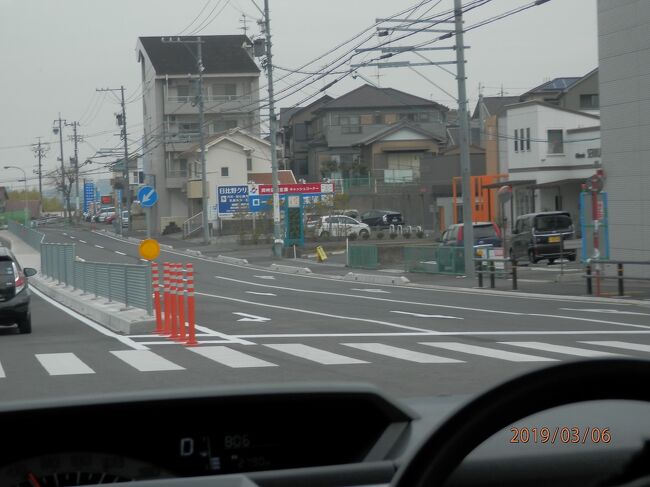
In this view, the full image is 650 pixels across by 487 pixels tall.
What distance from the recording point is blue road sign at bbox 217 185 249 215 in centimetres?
6744

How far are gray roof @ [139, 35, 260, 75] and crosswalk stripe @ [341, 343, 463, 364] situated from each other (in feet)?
234

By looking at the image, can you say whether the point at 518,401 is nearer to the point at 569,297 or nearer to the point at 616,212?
the point at 569,297

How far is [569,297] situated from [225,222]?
173 ft

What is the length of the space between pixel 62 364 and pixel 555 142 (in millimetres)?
42684

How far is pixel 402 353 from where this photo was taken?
1541cm

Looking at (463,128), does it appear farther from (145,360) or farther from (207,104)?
(207,104)

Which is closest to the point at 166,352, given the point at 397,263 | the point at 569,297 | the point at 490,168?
the point at 569,297

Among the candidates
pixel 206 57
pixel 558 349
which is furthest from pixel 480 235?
pixel 206 57

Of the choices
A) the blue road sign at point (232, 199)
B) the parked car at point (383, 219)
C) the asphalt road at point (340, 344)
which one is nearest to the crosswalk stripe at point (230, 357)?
the asphalt road at point (340, 344)

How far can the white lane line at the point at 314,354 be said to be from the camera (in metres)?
14.5

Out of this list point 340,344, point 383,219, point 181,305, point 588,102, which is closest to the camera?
point 340,344

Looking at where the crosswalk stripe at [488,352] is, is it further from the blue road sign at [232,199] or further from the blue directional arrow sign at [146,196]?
the blue road sign at [232,199]

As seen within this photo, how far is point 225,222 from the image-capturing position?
76.6 metres

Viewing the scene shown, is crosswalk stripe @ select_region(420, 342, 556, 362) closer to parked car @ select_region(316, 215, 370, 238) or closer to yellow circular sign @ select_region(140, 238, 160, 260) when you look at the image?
yellow circular sign @ select_region(140, 238, 160, 260)
